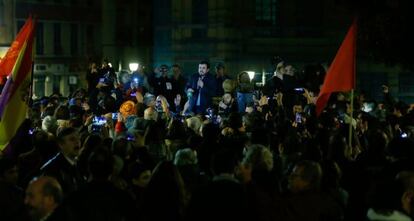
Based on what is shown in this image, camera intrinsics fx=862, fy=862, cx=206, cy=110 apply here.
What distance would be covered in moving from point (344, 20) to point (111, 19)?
20.4 meters

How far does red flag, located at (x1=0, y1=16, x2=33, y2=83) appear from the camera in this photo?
12180 millimetres

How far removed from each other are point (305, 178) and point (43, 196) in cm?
236

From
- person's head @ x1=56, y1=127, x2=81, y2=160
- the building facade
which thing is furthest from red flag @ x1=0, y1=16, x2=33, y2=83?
the building facade

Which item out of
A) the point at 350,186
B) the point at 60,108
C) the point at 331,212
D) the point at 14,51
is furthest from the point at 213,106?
the point at 331,212

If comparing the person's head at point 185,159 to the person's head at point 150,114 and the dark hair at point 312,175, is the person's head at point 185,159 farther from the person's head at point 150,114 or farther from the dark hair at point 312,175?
the person's head at point 150,114

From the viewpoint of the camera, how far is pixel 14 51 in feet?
42.4

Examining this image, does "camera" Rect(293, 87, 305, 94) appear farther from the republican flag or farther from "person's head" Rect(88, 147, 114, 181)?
"person's head" Rect(88, 147, 114, 181)

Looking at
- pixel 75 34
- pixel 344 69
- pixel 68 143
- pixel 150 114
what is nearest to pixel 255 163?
pixel 68 143

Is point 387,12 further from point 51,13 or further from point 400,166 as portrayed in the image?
point 51,13

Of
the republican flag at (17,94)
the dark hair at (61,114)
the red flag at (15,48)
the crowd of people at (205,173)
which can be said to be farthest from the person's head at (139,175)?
the dark hair at (61,114)

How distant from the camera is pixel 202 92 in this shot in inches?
776

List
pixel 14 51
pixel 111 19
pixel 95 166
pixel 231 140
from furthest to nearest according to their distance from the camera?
1. pixel 111 19
2. pixel 14 51
3. pixel 231 140
4. pixel 95 166

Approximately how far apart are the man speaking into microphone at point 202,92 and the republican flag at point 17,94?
26.0ft

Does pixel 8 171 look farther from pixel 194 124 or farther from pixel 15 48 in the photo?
pixel 194 124
